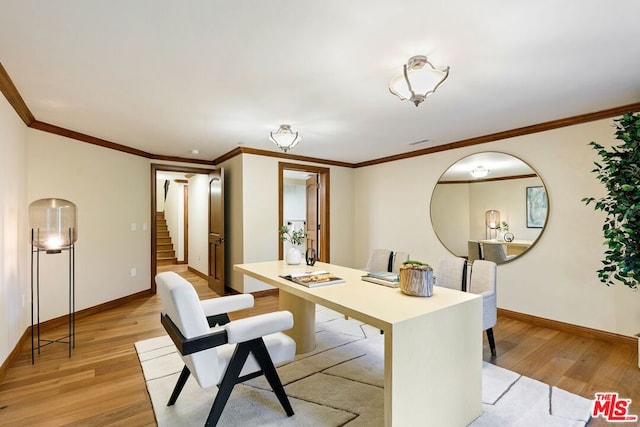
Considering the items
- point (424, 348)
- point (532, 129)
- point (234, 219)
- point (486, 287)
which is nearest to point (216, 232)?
point (234, 219)

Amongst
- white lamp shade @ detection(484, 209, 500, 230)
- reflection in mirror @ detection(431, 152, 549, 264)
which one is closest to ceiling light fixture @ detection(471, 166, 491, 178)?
reflection in mirror @ detection(431, 152, 549, 264)

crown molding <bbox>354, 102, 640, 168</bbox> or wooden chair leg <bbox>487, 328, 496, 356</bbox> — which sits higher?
crown molding <bbox>354, 102, 640, 168</bbox>

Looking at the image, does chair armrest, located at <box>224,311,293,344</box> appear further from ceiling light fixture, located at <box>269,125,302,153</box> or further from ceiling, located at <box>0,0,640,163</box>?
ceiling light fixture, located at <box>269,125,302,153</box>

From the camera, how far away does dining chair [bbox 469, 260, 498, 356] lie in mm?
2553

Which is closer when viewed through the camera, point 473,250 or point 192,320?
point 192,320

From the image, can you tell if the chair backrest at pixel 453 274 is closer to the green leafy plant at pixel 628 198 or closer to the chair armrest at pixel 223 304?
the green leafy plant at pixel 628 198

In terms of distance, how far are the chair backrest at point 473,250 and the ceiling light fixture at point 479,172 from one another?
0.87 meters

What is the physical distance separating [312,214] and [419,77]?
168 inches

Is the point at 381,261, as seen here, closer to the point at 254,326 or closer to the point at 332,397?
the point at 332,397

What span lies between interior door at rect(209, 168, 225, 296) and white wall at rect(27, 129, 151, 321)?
3.14ft

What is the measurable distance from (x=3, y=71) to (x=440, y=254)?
4.82 metres

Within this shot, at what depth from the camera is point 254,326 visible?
1.74 m

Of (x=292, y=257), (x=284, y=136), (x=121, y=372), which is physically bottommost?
(x=121, y=372)

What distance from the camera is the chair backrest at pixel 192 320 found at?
161cm
